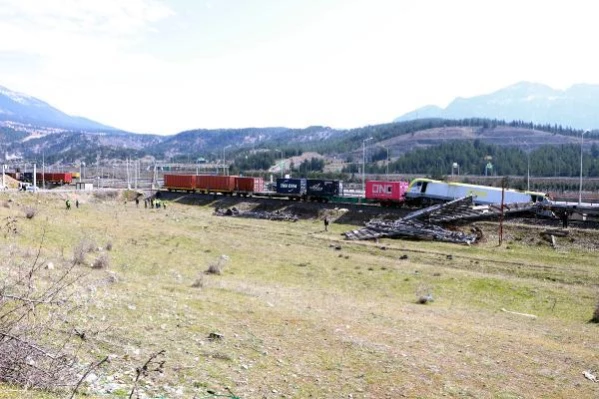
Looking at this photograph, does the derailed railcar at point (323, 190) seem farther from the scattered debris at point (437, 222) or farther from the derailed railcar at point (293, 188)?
the scattered debris at point (437, 222)

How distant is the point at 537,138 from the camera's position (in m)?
194

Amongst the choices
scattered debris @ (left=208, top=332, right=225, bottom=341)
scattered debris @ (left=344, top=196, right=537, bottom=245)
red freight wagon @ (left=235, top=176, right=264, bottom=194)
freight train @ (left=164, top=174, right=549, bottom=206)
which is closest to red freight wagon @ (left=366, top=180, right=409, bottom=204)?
freight train @ (left=164, top=174, right=549, bottom=206)

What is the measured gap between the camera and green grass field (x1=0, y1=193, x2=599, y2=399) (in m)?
9.32

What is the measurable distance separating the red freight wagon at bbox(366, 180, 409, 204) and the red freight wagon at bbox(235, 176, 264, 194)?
21449 millimetres

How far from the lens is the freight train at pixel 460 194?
167ft

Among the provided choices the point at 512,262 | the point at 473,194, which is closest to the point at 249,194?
the point at 473,194

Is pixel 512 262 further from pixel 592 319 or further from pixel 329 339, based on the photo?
pixel 329 339

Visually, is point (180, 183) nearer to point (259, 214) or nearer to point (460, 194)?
point (259, 214)

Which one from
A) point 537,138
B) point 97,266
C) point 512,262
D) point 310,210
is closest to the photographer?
point 97,266

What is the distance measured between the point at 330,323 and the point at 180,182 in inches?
2988

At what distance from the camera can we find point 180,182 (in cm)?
8631

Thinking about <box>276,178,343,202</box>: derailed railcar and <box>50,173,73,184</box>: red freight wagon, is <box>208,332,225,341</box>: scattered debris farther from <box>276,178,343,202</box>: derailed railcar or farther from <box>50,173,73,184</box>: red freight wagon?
<box>50,173,73,184</box>: red freight wagon

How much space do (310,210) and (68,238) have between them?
38390mm

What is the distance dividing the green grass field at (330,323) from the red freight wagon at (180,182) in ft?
168
